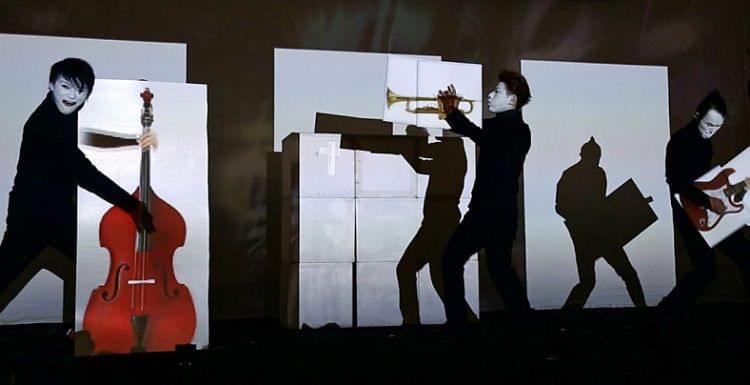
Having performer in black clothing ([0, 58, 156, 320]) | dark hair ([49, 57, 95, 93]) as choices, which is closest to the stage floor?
performer in black clothing ([0, 58, 156, 320])

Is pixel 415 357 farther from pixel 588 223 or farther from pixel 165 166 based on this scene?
pixel 588 223

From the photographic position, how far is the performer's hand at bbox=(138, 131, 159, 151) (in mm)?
4020

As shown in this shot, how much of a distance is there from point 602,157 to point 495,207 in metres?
2.36

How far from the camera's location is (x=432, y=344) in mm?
4812

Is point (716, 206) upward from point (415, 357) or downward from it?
upward

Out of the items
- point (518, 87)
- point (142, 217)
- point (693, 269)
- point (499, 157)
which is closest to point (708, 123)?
point (693, 269)

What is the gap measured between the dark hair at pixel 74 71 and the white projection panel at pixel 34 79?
0.04 m

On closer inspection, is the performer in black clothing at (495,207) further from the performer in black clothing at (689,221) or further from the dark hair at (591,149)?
the dark hair at (591,149)

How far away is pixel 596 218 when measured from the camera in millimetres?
6906

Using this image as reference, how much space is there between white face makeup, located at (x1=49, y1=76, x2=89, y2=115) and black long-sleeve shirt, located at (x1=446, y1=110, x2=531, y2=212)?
277 centimetres

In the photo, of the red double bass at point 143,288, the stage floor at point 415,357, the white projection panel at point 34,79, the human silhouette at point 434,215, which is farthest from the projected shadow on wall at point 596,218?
the red double bass at point 143,288

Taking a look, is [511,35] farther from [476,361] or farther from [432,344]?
[476,361]

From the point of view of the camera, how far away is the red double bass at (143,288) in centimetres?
390

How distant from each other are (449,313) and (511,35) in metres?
2.85
